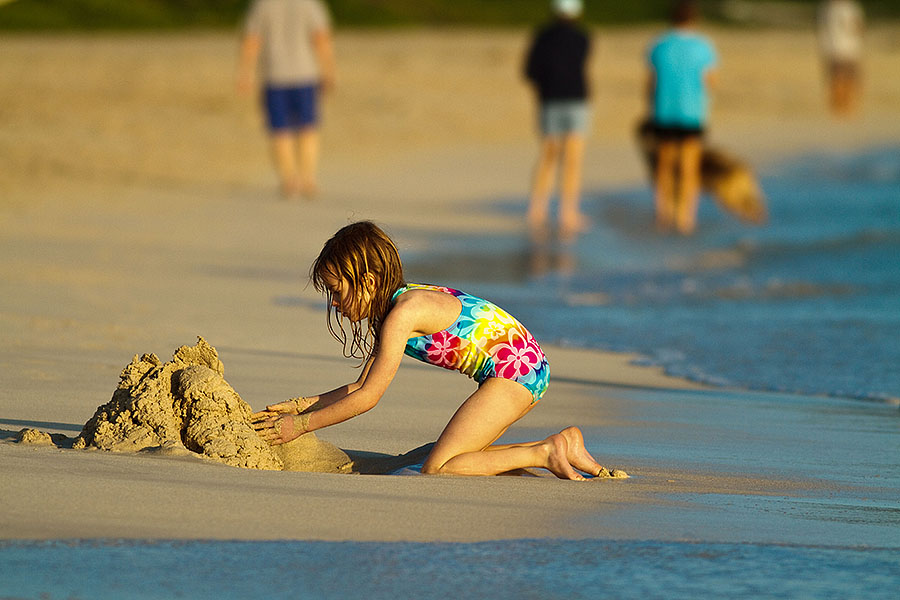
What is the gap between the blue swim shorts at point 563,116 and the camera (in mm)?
11000

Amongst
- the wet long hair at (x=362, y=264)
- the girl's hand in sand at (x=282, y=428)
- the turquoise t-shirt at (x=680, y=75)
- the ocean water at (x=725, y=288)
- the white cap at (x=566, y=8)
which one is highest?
the white cap at (x=566, y=8)

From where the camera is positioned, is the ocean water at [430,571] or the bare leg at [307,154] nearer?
the ocean water at [430,571]

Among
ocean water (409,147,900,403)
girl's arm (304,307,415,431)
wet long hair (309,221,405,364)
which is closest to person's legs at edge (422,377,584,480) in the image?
girl's arm (304,307,415,431)

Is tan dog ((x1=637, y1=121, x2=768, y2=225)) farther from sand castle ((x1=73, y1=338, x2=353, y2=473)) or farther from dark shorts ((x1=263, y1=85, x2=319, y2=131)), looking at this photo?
sand castle ((x1=73, y1=338, x2=353, y2=473))

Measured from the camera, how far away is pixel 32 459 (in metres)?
3.58

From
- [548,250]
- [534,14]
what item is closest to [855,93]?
[548,250]

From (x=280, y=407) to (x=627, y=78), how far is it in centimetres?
2413

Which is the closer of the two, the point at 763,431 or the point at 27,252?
the point at 763,431

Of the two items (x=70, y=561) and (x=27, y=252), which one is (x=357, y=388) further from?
(x=27, y=252)

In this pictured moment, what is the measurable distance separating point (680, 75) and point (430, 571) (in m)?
8.81

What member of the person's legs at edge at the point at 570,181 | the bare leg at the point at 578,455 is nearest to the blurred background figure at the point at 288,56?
the person's legs at edge at the point at 570,181

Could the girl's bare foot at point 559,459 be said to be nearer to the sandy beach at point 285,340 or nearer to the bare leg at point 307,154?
the sandy beach at point 285,340

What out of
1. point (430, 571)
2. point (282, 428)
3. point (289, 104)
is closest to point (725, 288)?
point (289, 104)

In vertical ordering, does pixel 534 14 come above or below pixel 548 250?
above
